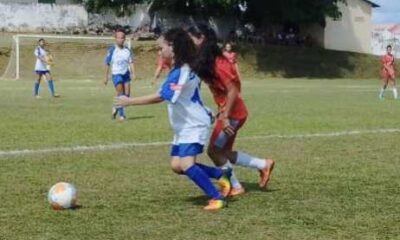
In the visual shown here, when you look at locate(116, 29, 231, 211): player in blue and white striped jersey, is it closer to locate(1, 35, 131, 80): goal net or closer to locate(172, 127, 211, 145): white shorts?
locate(172, 127, 211, 145): white shorts

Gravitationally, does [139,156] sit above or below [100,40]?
above

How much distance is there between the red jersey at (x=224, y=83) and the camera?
866 cm

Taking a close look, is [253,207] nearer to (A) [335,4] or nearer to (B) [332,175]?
(B) [332,175]

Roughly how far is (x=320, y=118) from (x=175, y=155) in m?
11.6

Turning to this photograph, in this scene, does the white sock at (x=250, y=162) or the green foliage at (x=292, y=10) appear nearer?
the white sock at (x=250, y=162)

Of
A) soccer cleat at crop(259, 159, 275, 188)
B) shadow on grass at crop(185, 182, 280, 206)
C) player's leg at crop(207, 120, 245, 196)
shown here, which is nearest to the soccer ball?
shadow on grass at crop(185, 182, 280, 206)

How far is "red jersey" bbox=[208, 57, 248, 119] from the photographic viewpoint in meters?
8.66

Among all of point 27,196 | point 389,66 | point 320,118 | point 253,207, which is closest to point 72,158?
point 27,196

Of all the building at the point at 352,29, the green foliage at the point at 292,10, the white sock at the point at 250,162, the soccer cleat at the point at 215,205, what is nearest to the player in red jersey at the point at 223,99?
the white sock at the point at 250,162

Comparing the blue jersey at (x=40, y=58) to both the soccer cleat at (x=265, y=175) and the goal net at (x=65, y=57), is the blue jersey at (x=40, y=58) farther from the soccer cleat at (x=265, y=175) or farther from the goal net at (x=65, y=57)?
the soccer cleat at (x=265, y=175)

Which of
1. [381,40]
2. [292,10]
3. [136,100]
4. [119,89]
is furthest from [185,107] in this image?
[381,40]

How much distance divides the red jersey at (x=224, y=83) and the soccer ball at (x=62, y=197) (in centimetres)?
174

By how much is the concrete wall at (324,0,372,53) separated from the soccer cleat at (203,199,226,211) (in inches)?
2709

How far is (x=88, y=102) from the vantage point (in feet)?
83.7
